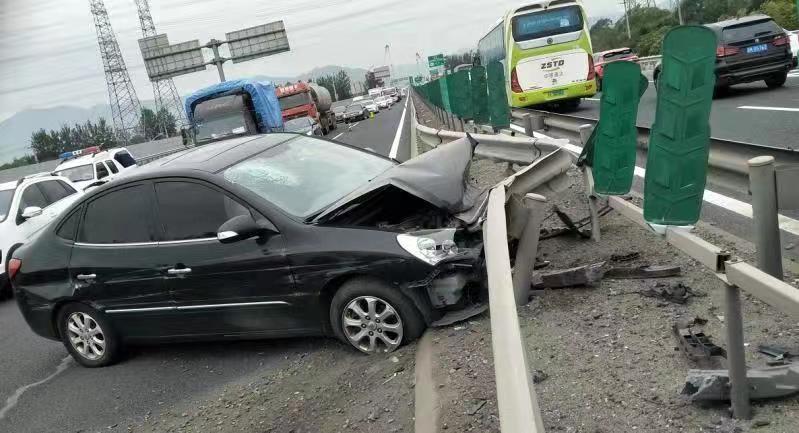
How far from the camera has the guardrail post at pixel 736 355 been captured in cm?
276

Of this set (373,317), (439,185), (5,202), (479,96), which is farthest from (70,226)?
(479,96)

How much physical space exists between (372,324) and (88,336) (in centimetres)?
280

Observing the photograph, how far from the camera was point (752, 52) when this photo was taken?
17.0 metres

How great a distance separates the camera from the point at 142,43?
168 ft

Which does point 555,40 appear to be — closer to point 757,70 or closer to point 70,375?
point 757,70

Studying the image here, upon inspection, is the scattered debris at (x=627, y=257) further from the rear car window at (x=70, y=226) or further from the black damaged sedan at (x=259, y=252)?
the rear car window at (x=70, y=226)

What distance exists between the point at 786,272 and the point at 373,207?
9.40ft

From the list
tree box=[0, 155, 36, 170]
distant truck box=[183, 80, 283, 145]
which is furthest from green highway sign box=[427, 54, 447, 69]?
distant truck box=[183, 80, 283, 145]

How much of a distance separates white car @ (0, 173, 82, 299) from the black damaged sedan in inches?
172

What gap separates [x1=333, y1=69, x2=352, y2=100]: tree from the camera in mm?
150462

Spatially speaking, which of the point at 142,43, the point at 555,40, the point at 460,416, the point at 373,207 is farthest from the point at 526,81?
the point at 142,43

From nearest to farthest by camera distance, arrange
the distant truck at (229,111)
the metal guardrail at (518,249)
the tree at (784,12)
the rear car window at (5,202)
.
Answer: the metal guardrail at (518,249)
the rear car window at (5,202)
the distant truck at (229,111)
the tree at (784,12)

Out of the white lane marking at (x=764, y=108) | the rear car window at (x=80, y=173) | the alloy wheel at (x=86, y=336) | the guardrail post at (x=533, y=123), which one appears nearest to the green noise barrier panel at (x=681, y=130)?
the alloy wheel at (x=86, y=336)

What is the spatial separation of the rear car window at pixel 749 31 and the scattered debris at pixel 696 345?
51.4ft
